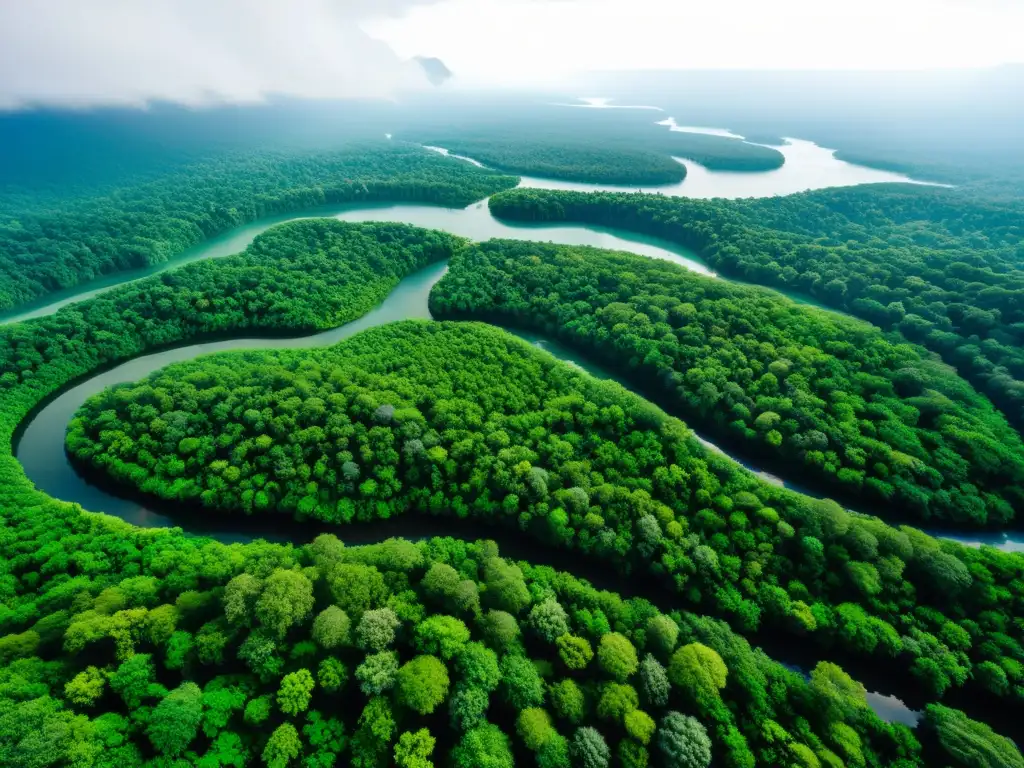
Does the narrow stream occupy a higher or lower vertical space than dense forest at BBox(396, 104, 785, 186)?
lower

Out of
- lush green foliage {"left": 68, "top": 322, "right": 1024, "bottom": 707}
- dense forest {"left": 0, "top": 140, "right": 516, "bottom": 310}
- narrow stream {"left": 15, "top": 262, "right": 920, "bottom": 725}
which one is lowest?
narrow stream {"left": 15, "top": 262, "right": 920, "bottom": 725}

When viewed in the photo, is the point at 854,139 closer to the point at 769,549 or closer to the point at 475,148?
the point at 475,148

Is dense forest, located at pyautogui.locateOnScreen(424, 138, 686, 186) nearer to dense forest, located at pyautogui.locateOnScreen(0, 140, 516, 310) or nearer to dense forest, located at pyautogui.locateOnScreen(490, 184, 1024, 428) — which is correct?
dense forest, located at pyautogui.locateOnScreen(0, 140, 516, 310)

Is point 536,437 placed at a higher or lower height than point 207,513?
higher

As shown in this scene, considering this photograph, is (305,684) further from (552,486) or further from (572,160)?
(572,160)

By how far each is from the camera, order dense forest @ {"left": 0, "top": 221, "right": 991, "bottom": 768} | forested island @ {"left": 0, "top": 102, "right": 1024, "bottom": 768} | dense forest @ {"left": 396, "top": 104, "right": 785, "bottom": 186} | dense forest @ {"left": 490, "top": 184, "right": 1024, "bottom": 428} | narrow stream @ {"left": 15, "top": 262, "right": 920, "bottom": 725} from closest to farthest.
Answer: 1. dense forest @ {"left": 0, "top": 221, "right": 991, "bottom": 768}
2. forested island @ {"left": 0, "top": 102, "right": 1024, "bottom": 768}
3. narrow stream @ {"left": 15, "top": 262, "right": 920, "bottom": 725}
4. dense forest @ {"left": 490, "top": 184, "right": 1024, "bottom": 428}
5. dense forest @ {"left": 396, "top": 104, "right": 785, "bottom": 186}

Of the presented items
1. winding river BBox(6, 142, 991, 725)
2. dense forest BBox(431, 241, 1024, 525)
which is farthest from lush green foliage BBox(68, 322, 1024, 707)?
dense forest BBox(431, 241, 1024, 525)

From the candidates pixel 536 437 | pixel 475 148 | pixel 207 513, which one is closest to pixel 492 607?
pixel 536 437
